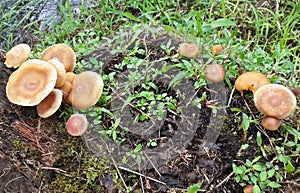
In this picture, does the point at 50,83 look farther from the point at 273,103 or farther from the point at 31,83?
the point at 273,103

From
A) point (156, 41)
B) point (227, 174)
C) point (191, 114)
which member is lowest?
point (227, 174)

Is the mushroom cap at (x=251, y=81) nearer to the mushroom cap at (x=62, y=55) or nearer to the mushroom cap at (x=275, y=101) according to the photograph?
the mushroom cap at (x=275, y=101)

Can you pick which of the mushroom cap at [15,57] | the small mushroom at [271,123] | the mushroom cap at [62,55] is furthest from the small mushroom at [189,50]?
the mushroom cap at [15,57]

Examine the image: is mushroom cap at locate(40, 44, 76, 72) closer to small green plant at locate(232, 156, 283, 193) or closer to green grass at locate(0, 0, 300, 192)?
green grass at locate(0, 0, 300, 192)

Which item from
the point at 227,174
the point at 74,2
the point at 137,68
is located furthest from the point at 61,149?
the point at 74,2

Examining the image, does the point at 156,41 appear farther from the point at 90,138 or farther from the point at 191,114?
the point at 90,138

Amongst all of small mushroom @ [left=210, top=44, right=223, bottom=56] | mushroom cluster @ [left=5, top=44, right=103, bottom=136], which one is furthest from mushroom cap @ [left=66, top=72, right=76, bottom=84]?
small mushroom @ [left=210, top=44, right=223, bottom=56]
